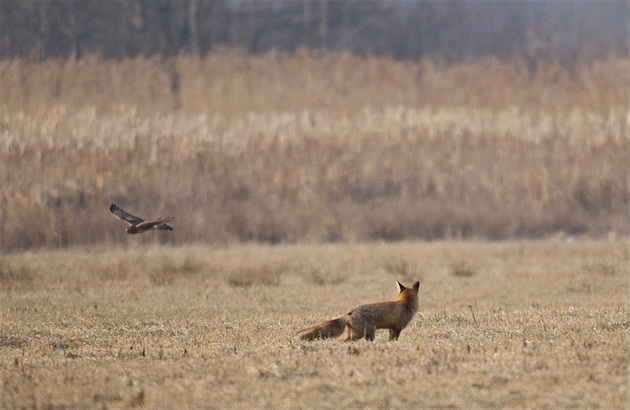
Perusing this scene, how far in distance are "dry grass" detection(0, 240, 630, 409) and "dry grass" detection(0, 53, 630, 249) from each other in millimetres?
5011

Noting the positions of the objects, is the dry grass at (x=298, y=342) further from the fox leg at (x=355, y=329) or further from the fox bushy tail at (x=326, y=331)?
the fox bushy tail at (x=326, y=331)

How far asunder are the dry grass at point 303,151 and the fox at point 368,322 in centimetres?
1439

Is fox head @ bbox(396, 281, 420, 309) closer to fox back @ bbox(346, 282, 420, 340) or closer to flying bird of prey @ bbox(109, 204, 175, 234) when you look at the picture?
fox back @ bbox(346, 282, 420, 340)

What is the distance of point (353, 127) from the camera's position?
29.4 meters

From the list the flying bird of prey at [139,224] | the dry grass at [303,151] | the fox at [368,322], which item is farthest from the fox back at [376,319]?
the dry grass at [303,151]

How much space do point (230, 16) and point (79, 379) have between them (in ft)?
101

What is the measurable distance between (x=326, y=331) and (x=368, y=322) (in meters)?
0.42

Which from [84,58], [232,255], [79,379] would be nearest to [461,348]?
[79,379]

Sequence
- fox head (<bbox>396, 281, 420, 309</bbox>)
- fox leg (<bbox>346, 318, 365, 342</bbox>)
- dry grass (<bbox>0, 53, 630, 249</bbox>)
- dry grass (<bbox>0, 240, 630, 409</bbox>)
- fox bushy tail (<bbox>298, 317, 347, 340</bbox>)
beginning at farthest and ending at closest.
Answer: dry grass (<bbox>0, 53, 630, 249</bbox>), fox head (<bbox>396, 281, 420, 309</bbox>), fox bushy tail (<bbox>298, 317, 347, 340</bbox>), fox leg (<bbox>346, 318, 365, 342</bbox>), dry grass (<bbox>0, 240, 630, 409</bbox>)

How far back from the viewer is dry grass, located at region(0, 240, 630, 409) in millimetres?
7090

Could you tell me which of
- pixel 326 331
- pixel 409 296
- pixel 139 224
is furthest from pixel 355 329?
pixel 139 224

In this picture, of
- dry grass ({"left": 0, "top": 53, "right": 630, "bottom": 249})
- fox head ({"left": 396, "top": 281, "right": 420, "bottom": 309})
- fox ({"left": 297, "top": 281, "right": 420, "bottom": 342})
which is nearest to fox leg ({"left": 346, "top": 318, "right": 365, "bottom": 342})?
fox ({"left": 297, "top": 281, "right": 420, "bottom": 342})

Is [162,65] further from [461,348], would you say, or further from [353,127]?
[461,348]

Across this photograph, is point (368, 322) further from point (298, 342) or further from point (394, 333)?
point (298, 342)
